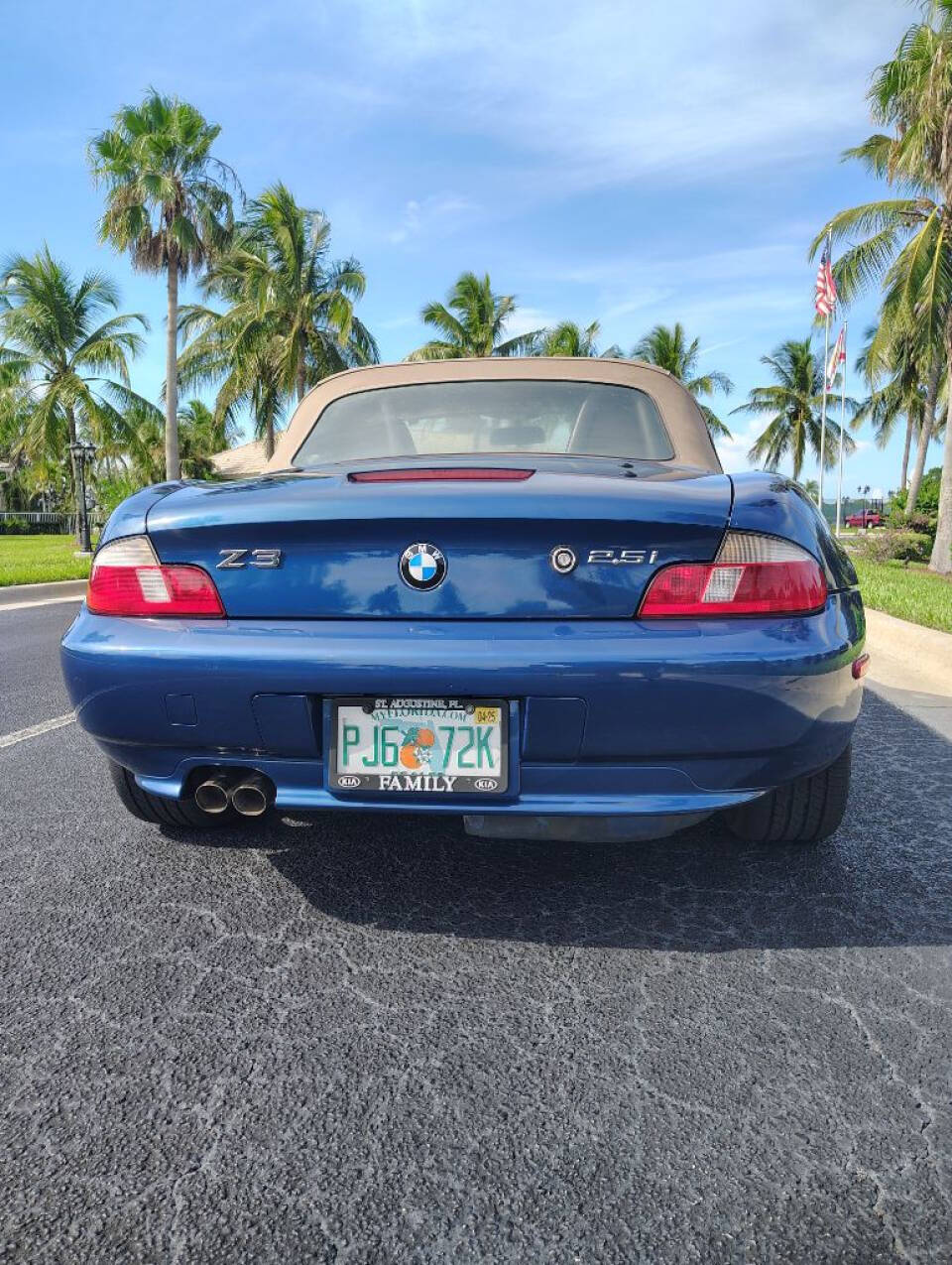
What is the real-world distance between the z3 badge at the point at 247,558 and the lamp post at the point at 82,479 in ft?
70.6

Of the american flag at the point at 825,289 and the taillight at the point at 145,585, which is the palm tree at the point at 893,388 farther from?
the taillight at the point at 145,585

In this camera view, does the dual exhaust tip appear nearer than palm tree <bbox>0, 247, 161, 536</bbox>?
Yes

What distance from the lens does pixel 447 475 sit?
7.20 ft

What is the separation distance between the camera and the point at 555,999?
6.19 ft

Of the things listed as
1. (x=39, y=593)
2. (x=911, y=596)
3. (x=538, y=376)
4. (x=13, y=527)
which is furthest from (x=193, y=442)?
(x=538, y=376)

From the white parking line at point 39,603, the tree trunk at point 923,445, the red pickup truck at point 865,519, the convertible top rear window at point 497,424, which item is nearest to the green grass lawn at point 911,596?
the convertible top rear window at point 497,424

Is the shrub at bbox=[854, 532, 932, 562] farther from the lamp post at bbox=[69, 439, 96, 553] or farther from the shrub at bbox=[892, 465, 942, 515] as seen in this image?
the lamp post at bbox=[69, 439, 96, 553]

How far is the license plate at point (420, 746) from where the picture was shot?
1.96 meters

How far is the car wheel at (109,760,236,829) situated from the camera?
2.60 m

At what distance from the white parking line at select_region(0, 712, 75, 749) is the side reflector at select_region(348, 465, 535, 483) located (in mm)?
2607

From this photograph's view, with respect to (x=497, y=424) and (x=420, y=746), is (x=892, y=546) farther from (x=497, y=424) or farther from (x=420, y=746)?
(x=420, y=746)

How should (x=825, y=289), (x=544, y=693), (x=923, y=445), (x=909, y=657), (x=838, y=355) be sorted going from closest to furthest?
1. (x=544, y=693)
2. (x=909, y=657)
3. (x=825, y=289)
4. (x=838, y=355)
5. (x=923, y=445)

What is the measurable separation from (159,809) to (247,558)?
101 cm

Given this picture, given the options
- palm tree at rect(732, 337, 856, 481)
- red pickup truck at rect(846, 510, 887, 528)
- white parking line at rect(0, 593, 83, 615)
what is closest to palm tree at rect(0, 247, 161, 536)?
white parking line at rect(0, 593, 83, 615)
